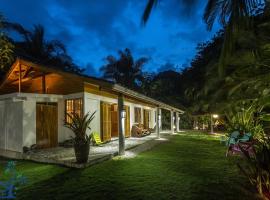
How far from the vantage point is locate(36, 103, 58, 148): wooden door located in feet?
37.0

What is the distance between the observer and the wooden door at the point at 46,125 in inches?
444

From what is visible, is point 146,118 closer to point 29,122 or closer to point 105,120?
point 105,120

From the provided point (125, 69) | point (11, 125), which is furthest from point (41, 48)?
point (11, 125)

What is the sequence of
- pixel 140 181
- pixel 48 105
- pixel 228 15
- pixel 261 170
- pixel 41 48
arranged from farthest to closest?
pixel 41 48, pixel 48 105, pixel 140 181, pixel 261 170, pixel 228 15

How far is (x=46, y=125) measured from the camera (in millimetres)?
11695

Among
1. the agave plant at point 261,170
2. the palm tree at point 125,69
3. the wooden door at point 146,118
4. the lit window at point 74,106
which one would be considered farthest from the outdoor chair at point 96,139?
the palm tree at point 125,69

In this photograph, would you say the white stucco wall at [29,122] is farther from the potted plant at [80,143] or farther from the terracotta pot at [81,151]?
the terracotta pot at [81,151]

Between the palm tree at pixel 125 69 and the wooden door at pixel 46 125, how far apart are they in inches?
874

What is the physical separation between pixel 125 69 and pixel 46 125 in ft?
76.9

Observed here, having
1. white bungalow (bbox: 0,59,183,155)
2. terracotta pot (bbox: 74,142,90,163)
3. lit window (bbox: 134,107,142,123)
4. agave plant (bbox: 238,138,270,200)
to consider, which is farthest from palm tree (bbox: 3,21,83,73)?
agave plant (bbox: 238,138,270,200)

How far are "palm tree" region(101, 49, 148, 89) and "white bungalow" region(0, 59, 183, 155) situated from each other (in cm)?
1955

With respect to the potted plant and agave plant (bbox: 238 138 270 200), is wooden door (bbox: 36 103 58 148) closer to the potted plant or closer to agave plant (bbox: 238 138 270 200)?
the potted plant

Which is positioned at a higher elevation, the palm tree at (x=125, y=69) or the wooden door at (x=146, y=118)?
the palm tree at (x=125, y=69)

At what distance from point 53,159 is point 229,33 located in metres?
6.66
